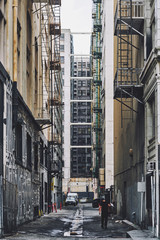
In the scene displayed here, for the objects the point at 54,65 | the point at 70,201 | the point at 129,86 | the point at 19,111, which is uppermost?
the point at 54,65

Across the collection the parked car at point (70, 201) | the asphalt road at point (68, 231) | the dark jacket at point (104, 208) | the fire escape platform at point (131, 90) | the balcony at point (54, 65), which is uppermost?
the balcony at point (54, 65)

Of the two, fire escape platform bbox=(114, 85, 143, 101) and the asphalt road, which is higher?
fire escape platform bbox=(114, 85, 143, 101)

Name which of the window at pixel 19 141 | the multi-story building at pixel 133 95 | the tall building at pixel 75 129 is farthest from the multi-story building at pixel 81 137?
the window at pixel 19 141

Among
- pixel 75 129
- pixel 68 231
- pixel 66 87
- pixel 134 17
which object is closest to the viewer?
pixel 68 231

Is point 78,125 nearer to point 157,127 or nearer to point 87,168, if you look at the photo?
point 87,168

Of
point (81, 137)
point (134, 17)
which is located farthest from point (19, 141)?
point (81, 137)

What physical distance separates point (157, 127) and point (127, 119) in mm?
12067

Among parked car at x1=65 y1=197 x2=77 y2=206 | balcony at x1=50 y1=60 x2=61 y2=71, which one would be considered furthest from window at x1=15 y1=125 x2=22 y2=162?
parked car at x1=65 y1=197 x2=77 y2=206

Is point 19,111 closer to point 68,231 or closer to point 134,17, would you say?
point 68,231

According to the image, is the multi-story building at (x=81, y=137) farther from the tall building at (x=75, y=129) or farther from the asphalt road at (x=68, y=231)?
the asphalt road at (x=68, y=231)

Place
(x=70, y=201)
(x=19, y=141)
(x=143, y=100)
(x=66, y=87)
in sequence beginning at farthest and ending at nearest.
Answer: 1. (x=66, y=87)
2. (x=70, y=201)
3. (x=19, y=141)
4. (x=143, y=100)

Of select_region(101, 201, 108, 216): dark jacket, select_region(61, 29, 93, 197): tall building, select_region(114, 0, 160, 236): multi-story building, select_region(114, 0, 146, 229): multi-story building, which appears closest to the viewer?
select_region(114, 0, 160, 236): multi-story building

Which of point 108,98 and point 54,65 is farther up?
point 108,98

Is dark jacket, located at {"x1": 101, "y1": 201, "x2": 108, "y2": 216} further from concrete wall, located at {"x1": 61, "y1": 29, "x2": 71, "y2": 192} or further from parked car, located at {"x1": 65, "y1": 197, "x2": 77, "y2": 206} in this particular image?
concrete wall, located at {"x1": 61, "y1": 29, "x2": 71, "y2": 192}
